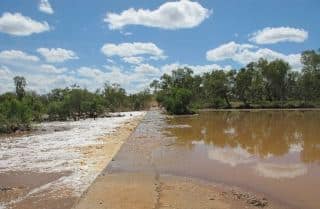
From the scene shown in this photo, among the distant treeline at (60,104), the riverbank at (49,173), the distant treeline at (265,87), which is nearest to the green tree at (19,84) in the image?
the distant treeline at (60,104)

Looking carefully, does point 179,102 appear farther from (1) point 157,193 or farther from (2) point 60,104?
(1) point 157,193

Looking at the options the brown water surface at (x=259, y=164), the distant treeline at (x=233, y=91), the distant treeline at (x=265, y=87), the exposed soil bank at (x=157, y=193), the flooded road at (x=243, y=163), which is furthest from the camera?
the distant treeline at (x=265, y=87)

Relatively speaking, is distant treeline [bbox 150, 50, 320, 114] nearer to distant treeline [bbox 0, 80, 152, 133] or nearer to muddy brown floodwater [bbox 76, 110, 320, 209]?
distant treeline [bbox 0, 80, 152, 133]

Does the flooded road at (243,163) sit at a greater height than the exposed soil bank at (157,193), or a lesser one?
greater

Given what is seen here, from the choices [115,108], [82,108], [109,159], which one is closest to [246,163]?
[109,159]

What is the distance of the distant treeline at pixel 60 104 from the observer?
49.7 meters

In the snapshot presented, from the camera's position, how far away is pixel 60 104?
252 feet

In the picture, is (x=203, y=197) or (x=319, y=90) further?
(x=319, y=90)

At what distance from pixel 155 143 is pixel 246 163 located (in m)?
10.9

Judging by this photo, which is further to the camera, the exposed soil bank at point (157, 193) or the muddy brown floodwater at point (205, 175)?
the muddy brown floodwater at point (205, 175)

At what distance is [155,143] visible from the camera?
99.6 ft

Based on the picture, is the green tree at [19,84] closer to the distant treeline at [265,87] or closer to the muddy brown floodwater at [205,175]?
the distant treeline at [265,87]

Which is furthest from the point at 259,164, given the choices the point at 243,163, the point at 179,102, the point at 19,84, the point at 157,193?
the point at 19,84

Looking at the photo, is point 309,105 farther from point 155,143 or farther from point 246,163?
point 246,163
